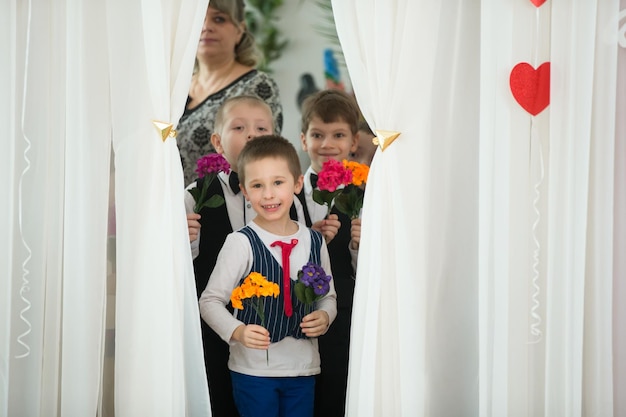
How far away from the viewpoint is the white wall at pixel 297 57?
367 centimetres

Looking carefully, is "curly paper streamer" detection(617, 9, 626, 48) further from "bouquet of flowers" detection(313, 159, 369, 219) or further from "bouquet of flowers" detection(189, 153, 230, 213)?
"bouquet of flowers" detection(189, 153, 230, 213)

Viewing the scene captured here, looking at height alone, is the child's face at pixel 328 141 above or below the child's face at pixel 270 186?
above

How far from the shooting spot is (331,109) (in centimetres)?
342

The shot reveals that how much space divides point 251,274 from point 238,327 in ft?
0.68

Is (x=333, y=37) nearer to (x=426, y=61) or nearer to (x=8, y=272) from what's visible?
(x=426, y=61)

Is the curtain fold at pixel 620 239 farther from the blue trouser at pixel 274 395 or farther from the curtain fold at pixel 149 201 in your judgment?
the curtain fold at pixel 149 201

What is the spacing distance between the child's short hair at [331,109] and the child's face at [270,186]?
1.82ft

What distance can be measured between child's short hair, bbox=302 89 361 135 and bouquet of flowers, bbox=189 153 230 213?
0.46 metres

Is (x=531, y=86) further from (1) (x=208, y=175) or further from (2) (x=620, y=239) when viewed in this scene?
(1) (x=208, y=175)

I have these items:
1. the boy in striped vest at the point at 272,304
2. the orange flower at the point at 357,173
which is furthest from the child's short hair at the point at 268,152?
the orange flower at the point at 357,173

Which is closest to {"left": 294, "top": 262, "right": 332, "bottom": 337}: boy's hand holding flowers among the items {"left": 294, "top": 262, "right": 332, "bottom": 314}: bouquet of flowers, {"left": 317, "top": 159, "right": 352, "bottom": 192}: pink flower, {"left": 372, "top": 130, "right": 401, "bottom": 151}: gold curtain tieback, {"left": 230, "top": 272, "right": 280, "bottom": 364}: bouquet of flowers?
{"left": 294, "top": 262, "right": 332, "bottom": 314}: bouquet of flowers

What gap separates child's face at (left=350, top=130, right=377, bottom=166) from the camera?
361 cm

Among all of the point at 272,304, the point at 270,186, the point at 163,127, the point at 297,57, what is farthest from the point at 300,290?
the point at 297,57

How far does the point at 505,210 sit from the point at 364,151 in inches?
47.0
